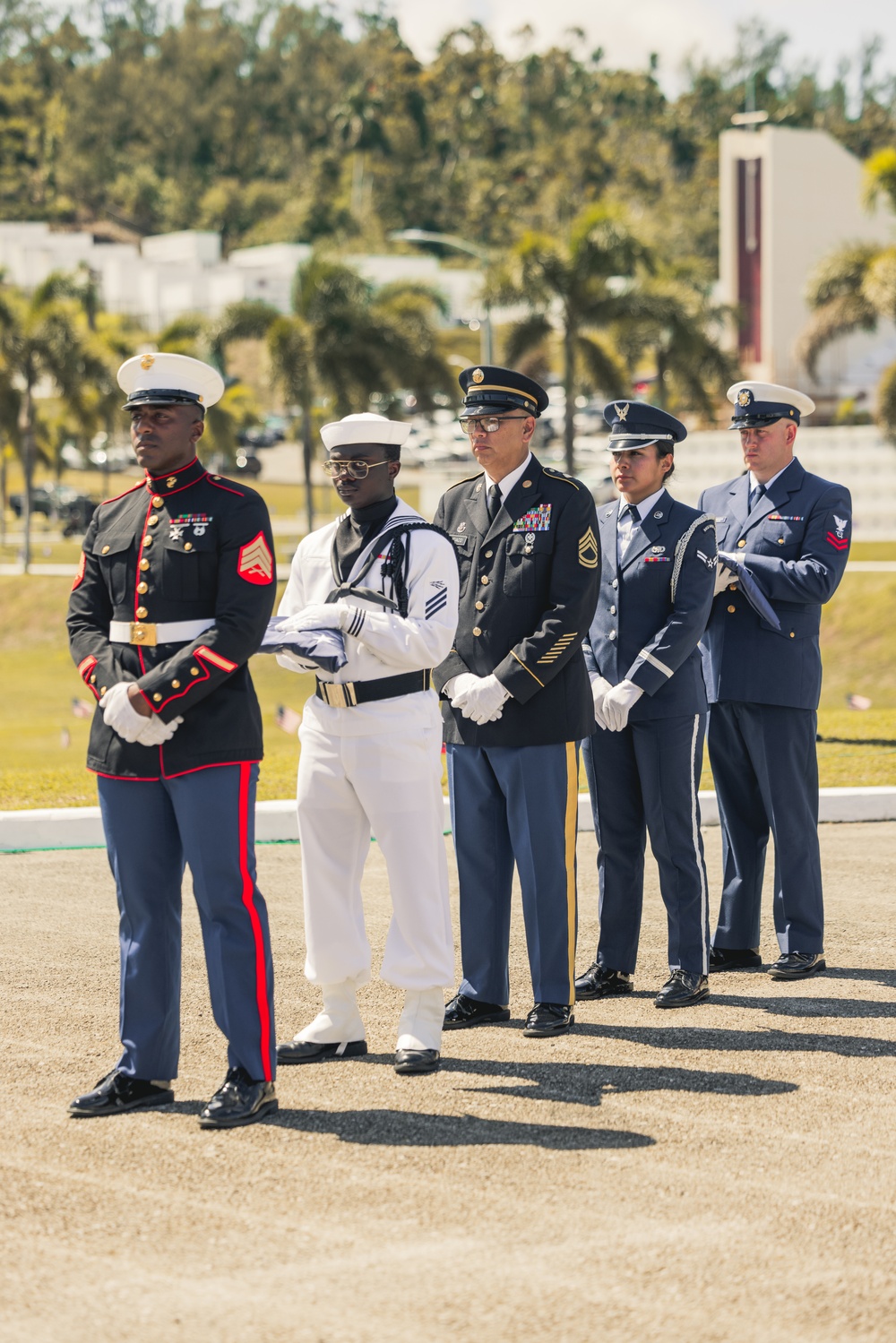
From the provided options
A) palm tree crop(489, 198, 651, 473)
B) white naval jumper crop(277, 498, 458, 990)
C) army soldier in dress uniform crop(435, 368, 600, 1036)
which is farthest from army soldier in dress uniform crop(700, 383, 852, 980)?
palm tree crop(489, 198, 651, 473)

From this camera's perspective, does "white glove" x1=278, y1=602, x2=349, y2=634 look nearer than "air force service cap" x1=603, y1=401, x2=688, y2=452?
Yes

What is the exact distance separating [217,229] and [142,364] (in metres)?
115

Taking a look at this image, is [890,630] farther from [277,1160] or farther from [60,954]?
[277,1160]

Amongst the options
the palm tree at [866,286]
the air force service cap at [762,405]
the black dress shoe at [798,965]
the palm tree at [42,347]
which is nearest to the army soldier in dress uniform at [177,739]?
the black dress shoe at [798,965]

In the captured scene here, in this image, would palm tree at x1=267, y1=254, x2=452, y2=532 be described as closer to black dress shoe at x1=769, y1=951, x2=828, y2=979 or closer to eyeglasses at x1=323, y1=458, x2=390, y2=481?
black dress shoe at x1=769, y1=951, x2=828, y2=979

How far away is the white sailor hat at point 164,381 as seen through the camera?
4680mm

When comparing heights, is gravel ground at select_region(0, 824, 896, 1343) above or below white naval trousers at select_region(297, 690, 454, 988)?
below

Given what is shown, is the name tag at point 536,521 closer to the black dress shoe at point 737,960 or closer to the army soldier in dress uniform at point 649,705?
the army soldier in dress uniform at point 649,705

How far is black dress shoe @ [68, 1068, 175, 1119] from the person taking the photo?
178 inches

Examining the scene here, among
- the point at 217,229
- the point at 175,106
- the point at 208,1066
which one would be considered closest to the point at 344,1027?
the point at 208,1066

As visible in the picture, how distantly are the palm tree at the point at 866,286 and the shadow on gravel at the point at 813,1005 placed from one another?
22.2 metres

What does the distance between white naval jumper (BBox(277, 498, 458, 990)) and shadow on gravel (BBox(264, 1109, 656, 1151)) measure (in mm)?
610

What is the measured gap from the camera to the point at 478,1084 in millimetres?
4852

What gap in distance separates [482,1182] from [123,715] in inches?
60.1
